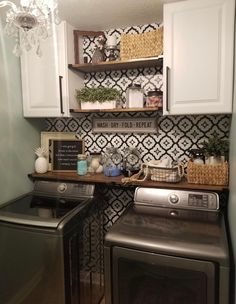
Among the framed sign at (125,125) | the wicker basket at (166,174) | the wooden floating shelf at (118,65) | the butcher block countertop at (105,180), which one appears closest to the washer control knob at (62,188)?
the butcher block countertop at (105,180)

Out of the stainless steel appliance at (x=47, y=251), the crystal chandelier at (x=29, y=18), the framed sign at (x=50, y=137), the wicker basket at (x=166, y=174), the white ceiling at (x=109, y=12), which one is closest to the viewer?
the crystal chandelier at (x=29, y=18)

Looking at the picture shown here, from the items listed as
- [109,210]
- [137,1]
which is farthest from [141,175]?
[137,1]

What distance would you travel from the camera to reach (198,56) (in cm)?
163

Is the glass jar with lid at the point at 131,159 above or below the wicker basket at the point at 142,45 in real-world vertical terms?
below

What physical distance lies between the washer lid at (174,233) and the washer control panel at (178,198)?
41 mm

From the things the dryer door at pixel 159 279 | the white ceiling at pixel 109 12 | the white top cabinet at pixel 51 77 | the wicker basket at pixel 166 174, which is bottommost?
the dryer door at pixel 159 279

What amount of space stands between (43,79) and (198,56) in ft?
3.85

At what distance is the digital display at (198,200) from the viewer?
1680 mm

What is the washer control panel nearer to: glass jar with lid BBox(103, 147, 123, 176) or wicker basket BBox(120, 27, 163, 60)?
glass jar with lid BBox(103, 147, 123, 176)

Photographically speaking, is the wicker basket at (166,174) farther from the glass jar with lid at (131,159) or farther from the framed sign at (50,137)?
the framed sign at (50,137)

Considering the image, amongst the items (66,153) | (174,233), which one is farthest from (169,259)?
(66,153)

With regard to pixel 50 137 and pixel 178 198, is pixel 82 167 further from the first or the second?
pixel 178 198

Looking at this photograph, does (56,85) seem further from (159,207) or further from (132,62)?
(159,207)

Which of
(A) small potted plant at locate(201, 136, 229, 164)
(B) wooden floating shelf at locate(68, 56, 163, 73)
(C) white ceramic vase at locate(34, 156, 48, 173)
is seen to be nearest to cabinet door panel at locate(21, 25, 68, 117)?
(B) wooden floating shelf at locate(68, 56, 163, 73)
